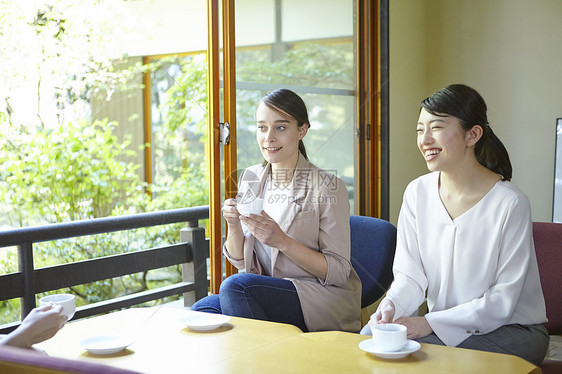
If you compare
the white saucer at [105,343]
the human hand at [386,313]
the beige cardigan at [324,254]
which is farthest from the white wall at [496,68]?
the white saucer at [105,343]

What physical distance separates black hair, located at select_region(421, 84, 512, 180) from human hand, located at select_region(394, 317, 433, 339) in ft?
1.43

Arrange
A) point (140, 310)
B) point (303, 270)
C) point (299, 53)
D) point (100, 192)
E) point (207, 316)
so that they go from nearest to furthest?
1. point (207, 316)
2. point (140, 310)
3. point (303, 270)
4. point (299, 53)
5. point (100, 192)

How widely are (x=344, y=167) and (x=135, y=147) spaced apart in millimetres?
2145

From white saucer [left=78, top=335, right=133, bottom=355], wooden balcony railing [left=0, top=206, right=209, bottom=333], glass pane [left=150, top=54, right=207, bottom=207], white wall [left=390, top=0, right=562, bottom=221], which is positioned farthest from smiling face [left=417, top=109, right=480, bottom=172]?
glass pane [left=150, top=54, right=207, bottom=207]

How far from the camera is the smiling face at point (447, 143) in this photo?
167 cm

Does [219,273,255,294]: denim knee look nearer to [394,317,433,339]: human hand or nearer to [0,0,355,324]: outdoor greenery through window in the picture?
[394,317,433,339]: human hand

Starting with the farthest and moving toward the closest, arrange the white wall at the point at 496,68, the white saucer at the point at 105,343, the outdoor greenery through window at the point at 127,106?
the white wall at the point at 496,68 < the outdoor greenery through window at the point at 127,106 < the white saucer at the point at 105,343

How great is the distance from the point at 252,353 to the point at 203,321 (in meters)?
0.25

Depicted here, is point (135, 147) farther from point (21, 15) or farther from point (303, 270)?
point (303, 270)

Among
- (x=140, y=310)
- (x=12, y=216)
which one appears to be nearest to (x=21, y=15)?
(x=12, y=216)

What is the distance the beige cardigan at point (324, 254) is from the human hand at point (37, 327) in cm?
83

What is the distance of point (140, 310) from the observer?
1671 mm

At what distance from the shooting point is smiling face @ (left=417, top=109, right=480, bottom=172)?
5.49ft

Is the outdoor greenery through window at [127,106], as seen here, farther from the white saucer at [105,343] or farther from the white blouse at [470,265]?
the white saucer at [105,343]
